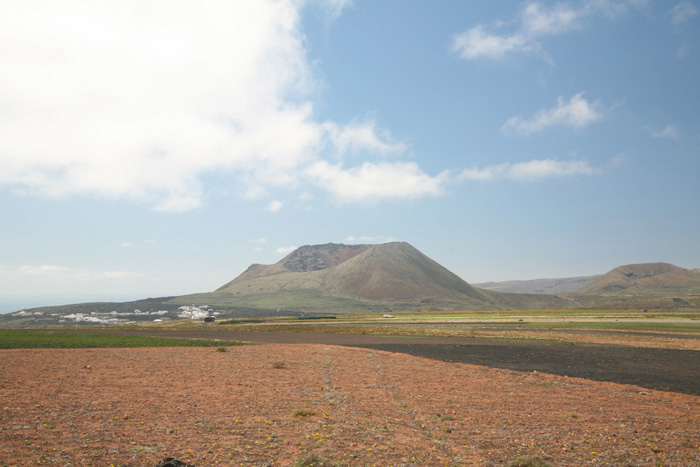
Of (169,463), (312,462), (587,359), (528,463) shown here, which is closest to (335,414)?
Result: (312,462)

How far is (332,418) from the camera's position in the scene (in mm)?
16500

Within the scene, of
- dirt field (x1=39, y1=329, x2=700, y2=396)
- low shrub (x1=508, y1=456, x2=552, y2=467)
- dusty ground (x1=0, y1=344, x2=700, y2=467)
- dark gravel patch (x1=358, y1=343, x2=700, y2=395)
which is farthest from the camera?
dirt field (x1=39, y1=329, x2=700, y2=396)

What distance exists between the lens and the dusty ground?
12188 mm

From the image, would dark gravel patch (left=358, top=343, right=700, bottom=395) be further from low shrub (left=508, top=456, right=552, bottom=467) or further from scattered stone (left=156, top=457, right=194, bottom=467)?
scattered stone (left=156, top=457, right=194, bottom=467)

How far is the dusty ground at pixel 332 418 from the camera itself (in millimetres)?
12188

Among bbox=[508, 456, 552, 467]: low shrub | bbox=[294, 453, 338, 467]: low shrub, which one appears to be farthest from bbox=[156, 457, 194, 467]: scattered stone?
bbox=[508, 456, 552, 467]: low shrub

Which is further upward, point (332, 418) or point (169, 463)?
point (169, 463)

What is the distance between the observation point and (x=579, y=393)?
21.8 meters

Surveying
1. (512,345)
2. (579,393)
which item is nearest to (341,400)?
(579,393)

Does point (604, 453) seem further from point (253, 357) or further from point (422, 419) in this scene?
point (253, 357)

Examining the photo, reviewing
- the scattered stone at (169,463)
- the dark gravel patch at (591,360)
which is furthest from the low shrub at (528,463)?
the dark gravel patch at (591,360)

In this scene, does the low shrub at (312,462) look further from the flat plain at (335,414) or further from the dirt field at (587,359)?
the dirt field at (587,359)

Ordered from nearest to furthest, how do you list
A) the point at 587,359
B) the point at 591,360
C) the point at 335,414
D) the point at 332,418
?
1. the point at 332,418
2. the point at 335,414
3. the point at 591,360
4. the point at 587,359

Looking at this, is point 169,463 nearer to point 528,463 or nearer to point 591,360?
point 528,463
